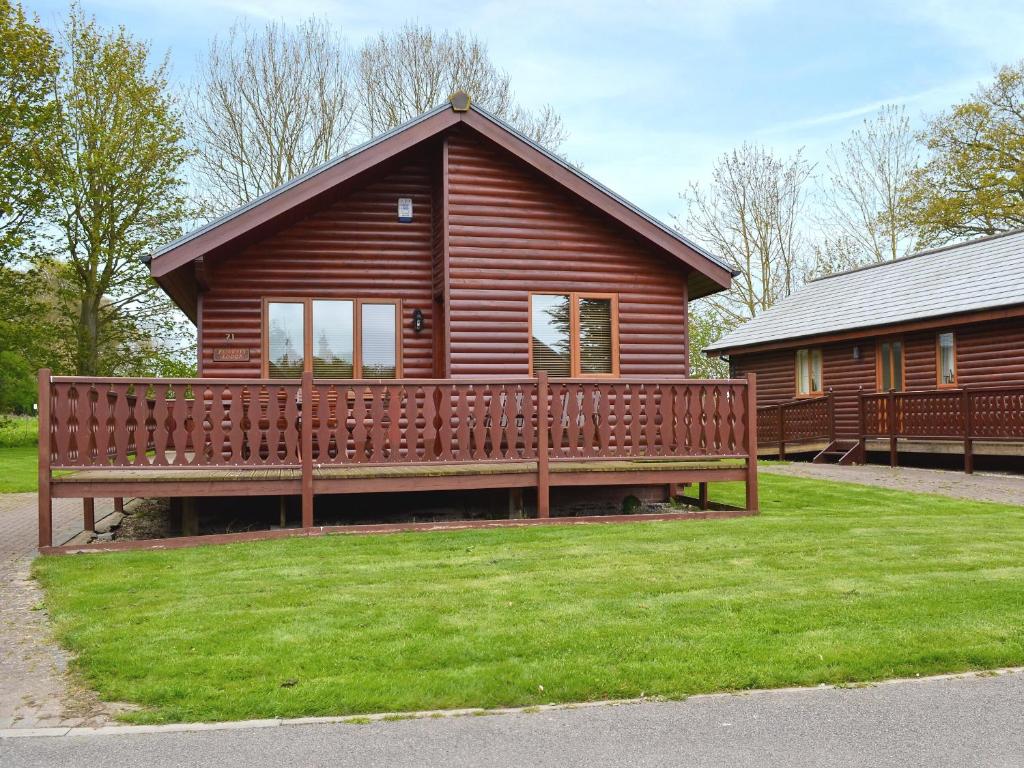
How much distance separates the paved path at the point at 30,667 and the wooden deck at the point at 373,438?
144 cm

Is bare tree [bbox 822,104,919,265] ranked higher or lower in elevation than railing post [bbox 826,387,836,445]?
higher

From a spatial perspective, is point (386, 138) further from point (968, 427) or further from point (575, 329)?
point (968, 427)

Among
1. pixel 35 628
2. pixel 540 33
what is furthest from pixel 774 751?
pixel 540 33

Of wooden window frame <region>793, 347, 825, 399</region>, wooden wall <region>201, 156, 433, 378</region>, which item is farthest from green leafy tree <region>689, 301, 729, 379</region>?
wooden wall <region>201, 156, 433, 378</region>

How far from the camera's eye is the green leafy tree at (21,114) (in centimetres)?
2831

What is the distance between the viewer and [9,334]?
1193 inches

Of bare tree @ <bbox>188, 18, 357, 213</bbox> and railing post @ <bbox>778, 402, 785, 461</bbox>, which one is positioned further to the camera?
bare tree @ <bbox>188, 18, 357, 213</bbox>

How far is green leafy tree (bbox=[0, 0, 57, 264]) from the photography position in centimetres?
2831

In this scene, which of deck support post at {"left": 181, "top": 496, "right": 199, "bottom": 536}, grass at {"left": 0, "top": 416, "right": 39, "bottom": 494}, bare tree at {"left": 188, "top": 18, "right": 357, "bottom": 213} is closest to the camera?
deck support post at {"left": 181, "top": 496, "right": 199, "bottom": 536}

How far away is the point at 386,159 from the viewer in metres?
13.1

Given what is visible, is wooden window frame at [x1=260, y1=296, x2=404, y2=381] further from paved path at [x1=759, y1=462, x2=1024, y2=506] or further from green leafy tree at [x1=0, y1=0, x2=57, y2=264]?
green leafy tree at [x1=0, y1=0, x2=57, y2=264]

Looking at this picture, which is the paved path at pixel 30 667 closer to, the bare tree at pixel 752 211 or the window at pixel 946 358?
the window at pixel 946 358

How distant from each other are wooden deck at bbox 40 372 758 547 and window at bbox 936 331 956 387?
41.7 feet

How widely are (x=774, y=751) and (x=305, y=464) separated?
23.3ft
